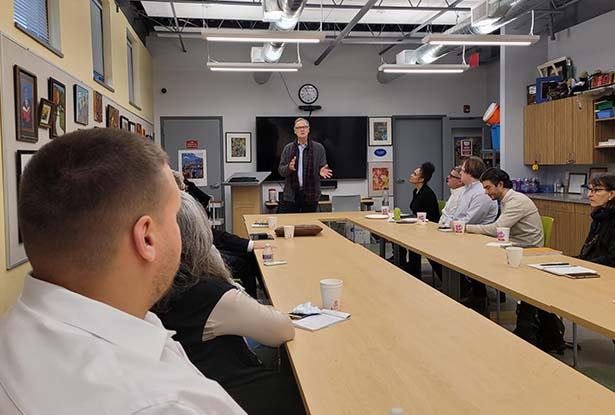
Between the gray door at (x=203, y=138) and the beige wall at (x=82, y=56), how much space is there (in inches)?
21.8

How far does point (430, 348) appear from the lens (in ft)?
5.67

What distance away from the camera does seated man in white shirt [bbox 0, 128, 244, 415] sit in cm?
62

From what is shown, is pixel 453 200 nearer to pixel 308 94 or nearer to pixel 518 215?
pixel 518 215

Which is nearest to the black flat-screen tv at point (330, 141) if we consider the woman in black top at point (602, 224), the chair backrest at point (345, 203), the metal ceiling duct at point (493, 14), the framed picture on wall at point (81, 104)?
the chair backrest at point (345, 203)

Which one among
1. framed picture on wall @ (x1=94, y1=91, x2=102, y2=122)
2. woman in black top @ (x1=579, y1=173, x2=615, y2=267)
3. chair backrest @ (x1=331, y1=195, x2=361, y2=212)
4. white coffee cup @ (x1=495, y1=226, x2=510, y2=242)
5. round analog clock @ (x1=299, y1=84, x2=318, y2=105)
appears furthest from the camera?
round analog clock @ (x1=299, y1=84, x2=318, y2=105)

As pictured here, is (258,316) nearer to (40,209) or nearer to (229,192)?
(40,209)

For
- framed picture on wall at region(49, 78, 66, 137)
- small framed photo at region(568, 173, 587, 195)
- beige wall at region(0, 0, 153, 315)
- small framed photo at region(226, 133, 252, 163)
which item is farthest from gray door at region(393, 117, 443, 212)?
framed picture on wall at region(49, 78, 66, 137)

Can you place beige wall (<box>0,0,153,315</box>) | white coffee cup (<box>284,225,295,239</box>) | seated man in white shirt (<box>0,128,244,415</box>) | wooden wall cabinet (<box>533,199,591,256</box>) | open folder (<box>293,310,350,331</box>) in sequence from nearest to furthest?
seated man in white shirt (<box>0,128,244,415</box>) < open folder (<box>293,310,350,331</box>) < beige wall (<box>0,0,153,315</box>) < white coffee cup (<box>284,225,295,239</box>) < wooden wall cabinet (<box>533,199,591,256</box>)

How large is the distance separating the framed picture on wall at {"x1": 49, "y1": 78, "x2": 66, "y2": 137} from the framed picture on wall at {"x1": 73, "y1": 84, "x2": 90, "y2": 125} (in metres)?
0.30

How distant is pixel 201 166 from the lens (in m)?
9.73

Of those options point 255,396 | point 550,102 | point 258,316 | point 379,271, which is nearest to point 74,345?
point 258,316

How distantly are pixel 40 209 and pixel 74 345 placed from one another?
0.61 feet

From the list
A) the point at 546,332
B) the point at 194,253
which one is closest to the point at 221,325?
the point at 194,253

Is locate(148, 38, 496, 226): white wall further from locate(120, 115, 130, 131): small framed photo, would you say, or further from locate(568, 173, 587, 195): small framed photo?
locate(568, 173, 587, 195): small framed photo
